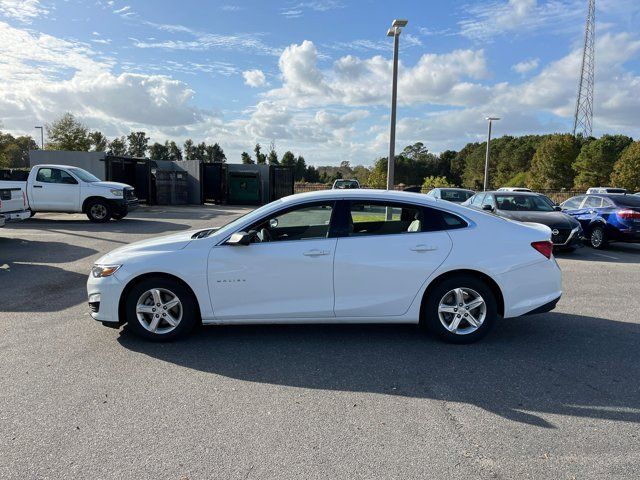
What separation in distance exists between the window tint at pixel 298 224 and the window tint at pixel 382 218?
0.86ft

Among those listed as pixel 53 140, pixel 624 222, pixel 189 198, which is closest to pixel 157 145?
pixel 53 140

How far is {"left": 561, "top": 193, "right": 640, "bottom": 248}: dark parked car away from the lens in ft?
37.9

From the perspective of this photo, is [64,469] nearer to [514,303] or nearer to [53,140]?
[514,303]

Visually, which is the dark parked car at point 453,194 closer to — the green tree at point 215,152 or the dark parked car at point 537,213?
the dark parked car at point 537,213

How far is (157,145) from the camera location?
316 feet

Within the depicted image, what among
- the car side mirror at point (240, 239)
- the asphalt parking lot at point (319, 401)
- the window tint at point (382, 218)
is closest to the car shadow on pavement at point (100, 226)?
the asphalt parking lot at point (319, 401)

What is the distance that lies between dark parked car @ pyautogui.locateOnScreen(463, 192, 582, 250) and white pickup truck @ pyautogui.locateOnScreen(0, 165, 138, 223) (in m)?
11.9

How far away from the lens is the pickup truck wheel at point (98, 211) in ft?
51.6

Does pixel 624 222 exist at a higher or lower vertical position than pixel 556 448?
higher

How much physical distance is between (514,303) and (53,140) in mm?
61330

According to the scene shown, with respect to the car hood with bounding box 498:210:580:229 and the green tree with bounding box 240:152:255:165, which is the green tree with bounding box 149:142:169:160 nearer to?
the green tree with bounding box 240:152:255:165

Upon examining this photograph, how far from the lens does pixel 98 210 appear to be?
15.8m

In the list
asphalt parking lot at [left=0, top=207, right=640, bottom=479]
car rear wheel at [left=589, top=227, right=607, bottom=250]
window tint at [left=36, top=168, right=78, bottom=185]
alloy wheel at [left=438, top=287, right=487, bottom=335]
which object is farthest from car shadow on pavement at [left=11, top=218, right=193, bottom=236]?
car rear wheel at [left=589, top=227, right=607, bottom=250]

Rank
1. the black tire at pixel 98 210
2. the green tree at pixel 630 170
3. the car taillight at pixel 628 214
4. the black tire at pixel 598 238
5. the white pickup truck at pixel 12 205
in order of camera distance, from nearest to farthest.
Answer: the white pickup truck at pixel 12 205 < the car taillight at pixel 628 214 < the black tire at pixel 598 238 < the black tire at pixel 98 210 < the green tree at pixel 630 170
